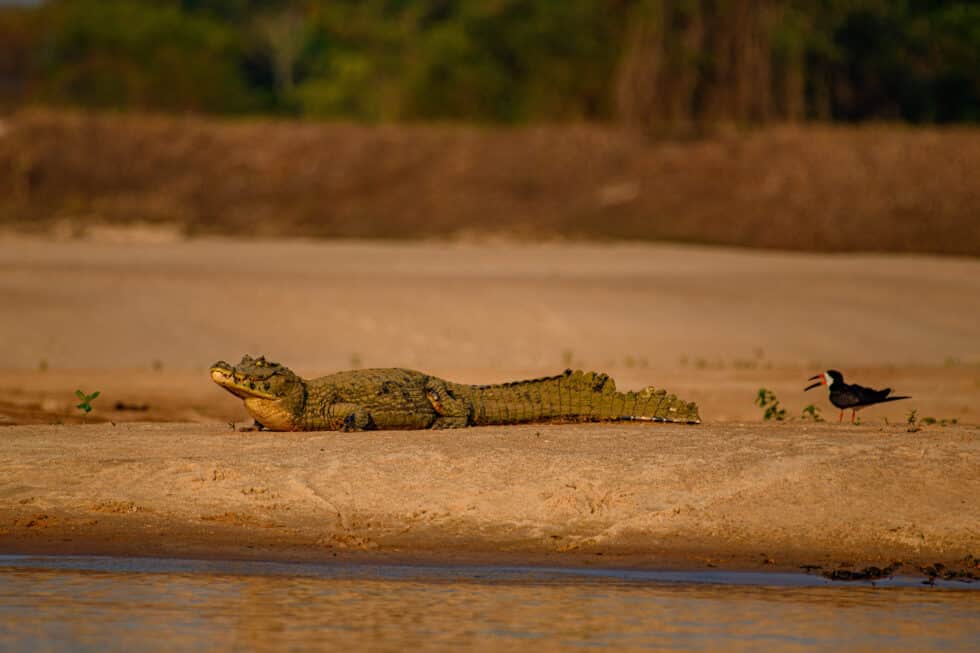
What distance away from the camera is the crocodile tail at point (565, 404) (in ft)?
34.2

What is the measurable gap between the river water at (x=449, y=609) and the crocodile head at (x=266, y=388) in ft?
5.40

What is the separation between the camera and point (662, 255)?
22.6 meters

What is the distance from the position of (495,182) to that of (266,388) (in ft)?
52.9

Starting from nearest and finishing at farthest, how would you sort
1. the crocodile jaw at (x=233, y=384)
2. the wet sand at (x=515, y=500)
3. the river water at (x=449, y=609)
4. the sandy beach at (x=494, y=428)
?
the river water at (x=449, y=609), the wet sand at (x=515, y=500), the sandy beach at (x=494, y=428), the crocodile jaw at (x=233, y=384)

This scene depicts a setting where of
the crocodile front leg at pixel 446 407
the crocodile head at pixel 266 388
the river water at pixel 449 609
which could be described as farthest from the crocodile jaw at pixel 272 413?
the river water at pixel 449 609

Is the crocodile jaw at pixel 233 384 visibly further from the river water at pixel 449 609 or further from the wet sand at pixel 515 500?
the river water at pixel 449 609

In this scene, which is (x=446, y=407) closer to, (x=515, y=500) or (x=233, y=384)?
(x=233, y=384)

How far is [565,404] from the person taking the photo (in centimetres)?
1044

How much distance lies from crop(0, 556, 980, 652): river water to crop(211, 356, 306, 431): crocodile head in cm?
165

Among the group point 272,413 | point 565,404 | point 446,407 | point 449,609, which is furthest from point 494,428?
point 449,609

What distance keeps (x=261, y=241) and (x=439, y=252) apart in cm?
284

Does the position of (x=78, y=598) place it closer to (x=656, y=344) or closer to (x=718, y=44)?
(x=656, y=344)

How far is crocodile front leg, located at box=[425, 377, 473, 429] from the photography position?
33.6 feet

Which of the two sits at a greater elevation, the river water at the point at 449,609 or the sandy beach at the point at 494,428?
the sandy beach at the point at 494,428
